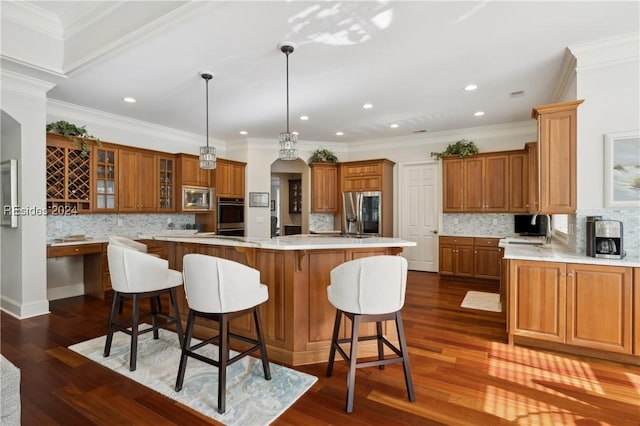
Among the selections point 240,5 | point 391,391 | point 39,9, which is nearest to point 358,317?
point 391,391

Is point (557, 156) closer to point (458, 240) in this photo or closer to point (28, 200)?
point (458, 240)

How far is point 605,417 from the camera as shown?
197 cm

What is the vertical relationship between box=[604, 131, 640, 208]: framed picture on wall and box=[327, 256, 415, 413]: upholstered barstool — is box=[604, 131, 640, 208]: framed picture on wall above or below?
above

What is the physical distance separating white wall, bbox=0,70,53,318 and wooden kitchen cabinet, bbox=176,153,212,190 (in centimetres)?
202

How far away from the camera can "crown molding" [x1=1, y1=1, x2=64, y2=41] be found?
10.3ft

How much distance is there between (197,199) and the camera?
5945 millimetres

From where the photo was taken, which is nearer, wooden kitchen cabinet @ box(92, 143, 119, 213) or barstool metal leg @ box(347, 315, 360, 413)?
barstool metal leg @ box(347, 315, 360, 413)

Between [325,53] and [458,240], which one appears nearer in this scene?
[325,53]

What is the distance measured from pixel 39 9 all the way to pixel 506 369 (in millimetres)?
5683

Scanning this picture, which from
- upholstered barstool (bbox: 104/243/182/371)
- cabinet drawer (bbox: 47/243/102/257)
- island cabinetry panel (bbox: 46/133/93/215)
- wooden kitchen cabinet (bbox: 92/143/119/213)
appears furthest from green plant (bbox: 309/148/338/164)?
upholstered barstool (bbox: 104/243/182/371)

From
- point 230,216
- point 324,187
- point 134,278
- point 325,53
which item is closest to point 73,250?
point 134,278

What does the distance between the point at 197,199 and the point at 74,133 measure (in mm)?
2103

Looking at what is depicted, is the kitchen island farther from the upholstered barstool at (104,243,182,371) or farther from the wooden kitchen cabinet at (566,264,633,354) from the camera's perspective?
the wooden kitchen cabinet at (566,264,633,354)

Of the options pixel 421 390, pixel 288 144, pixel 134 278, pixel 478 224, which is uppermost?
pixel 288 144
